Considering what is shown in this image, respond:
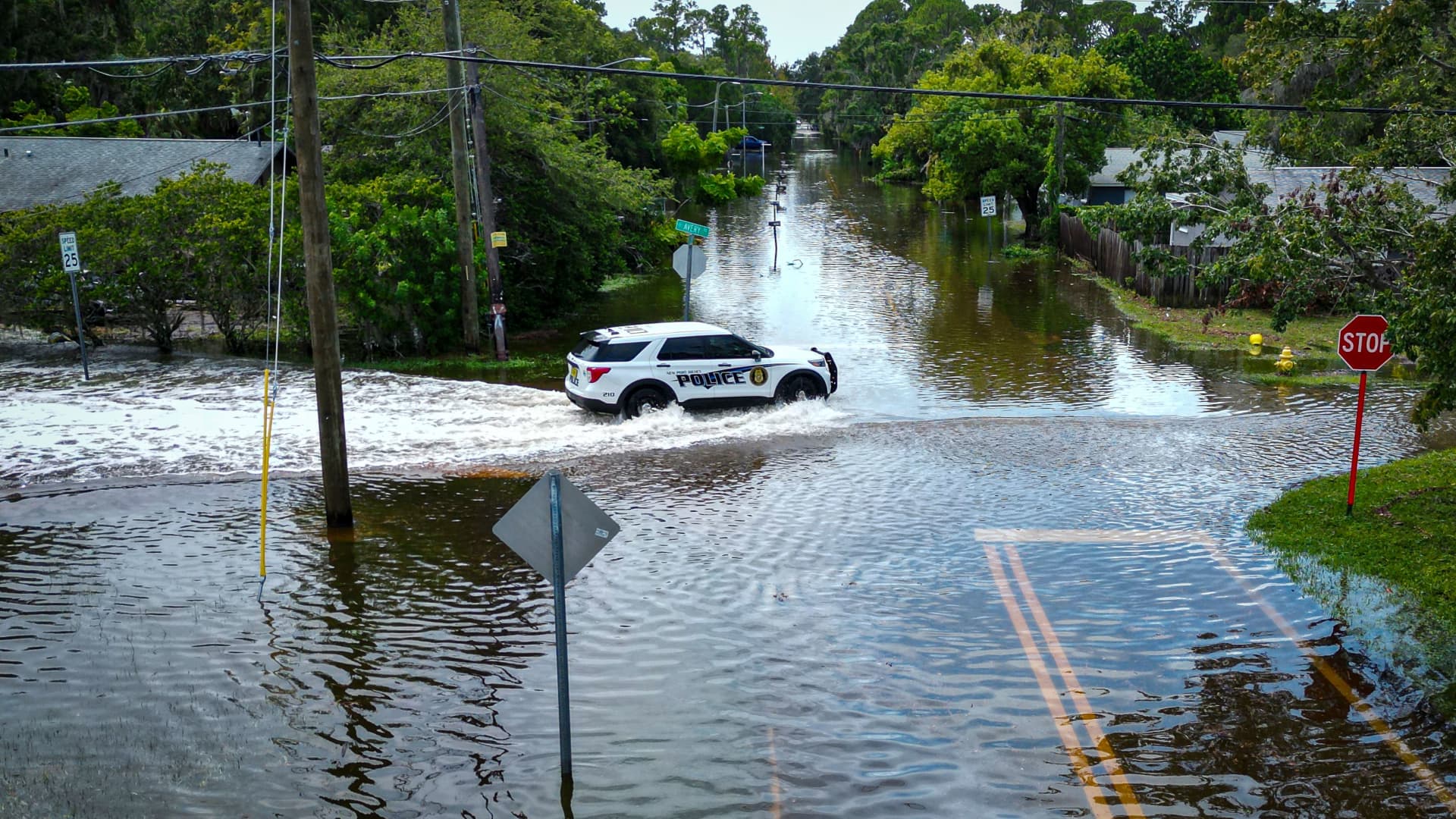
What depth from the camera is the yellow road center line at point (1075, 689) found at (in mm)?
7246

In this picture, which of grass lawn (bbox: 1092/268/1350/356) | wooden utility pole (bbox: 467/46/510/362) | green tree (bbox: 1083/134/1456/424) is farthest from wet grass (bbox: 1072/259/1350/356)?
A: wooden utility pole (bbox: 467/46/510/362)

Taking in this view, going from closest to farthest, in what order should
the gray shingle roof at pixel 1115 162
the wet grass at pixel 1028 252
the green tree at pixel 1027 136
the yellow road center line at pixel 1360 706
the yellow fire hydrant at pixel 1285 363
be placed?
1. the yellow road center line at pixel 1360 706
2. the yellow fire hydrant at pixel 1285 363
3. the wet grass at pixel 1028 252
4. the green tree at pixel 1027 136
5. the gray shingle roof at pixel 1115 162

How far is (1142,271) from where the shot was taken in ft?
104

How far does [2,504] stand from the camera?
44.1 ft

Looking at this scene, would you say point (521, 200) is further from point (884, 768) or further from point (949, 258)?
point (884, 768)

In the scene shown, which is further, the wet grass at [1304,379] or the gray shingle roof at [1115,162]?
the gray shingle roof at [1115,162]

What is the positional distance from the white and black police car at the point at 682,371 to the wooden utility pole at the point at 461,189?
4.85 m

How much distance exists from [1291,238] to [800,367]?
7309mm

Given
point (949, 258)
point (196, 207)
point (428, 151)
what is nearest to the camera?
point (196, 207)

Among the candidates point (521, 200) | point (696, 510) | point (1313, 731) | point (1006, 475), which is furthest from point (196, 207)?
point (1313, 731)

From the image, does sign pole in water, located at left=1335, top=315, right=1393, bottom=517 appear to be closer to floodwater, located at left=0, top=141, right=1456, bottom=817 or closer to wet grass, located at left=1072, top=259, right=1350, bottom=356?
floodwater, located at left=0, top=141, right=1456, bottom=817

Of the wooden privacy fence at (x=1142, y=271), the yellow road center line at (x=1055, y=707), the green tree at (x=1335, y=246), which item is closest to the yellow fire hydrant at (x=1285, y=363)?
the green tree at (x=1335, y=246)

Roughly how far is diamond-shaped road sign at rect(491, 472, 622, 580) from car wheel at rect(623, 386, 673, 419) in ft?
35.5

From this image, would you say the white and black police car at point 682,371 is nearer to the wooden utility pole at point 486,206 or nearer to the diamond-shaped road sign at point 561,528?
the wooden utility pole at point 486,206
